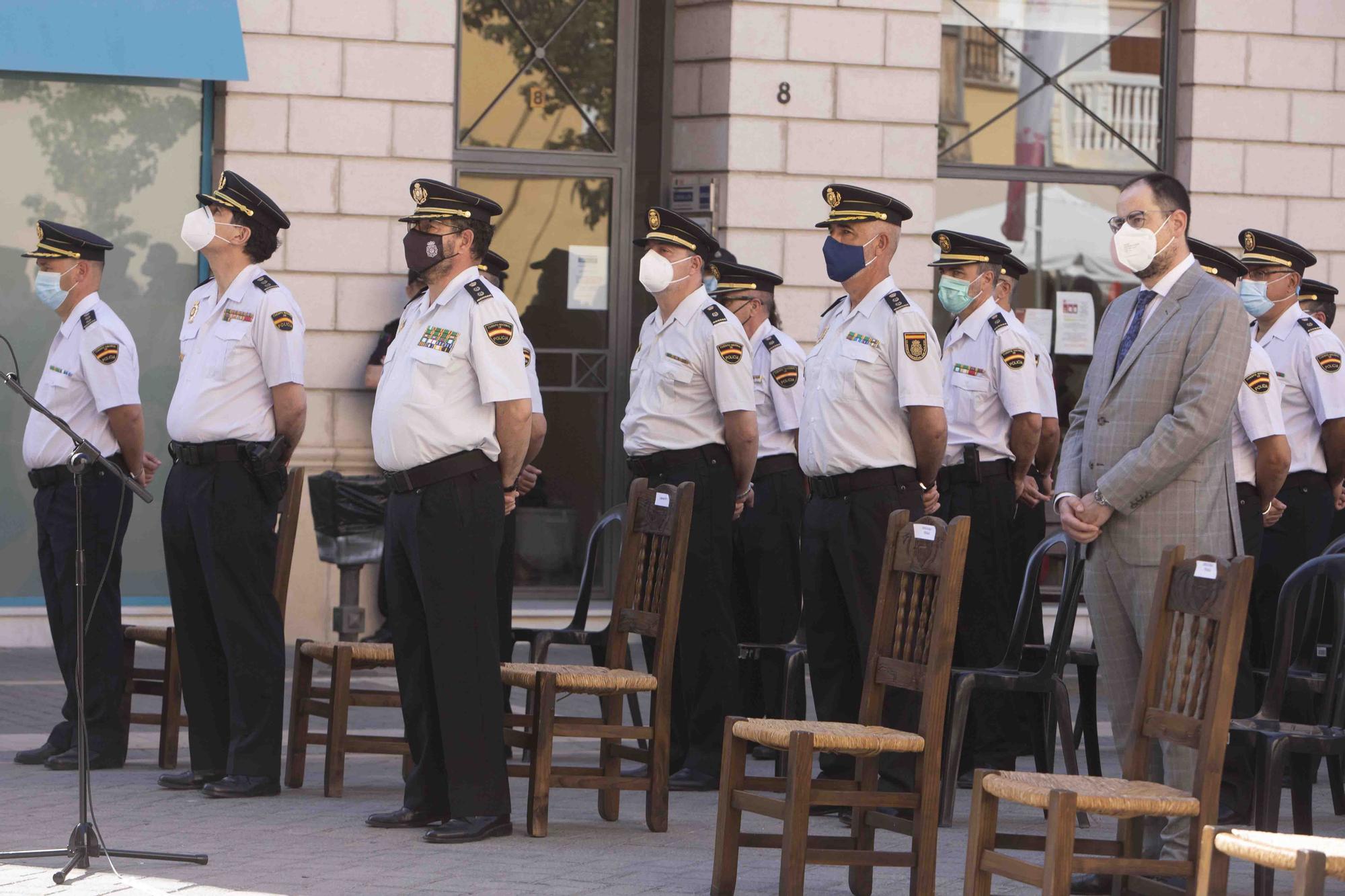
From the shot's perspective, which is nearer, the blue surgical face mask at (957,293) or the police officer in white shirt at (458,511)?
the police officer in white shirt at (458,511)

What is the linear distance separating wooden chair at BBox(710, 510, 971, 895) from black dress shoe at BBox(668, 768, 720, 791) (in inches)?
73.2

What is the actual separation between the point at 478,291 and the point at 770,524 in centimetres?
253

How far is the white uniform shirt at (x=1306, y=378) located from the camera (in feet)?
32.2

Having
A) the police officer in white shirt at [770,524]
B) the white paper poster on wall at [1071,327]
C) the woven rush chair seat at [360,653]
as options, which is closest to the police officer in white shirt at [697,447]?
the police officer in white shirt at [770,524]

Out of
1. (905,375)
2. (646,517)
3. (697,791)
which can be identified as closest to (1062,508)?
(905,375)

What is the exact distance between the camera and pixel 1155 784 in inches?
220

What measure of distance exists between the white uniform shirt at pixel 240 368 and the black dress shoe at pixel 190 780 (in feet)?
4.10

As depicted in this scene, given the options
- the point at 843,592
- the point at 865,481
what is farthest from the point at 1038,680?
the point at 865,481

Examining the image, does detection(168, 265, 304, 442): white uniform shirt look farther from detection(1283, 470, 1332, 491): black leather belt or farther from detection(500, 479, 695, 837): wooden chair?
detection(1283, 470, 1332, 491): black leather belt

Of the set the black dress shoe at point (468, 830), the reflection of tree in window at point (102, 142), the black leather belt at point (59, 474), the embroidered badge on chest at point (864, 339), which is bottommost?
the black dress shoe at point (468, 830)

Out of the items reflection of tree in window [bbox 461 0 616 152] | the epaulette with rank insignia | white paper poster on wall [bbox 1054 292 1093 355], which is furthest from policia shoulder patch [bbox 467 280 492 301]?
white paper poster on wall [bbox 1054 292 1093 355]

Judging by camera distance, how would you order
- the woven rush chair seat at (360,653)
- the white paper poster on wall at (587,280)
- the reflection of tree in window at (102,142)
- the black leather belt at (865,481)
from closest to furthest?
the black leather belt at (865,481), the woven rush chair seat at (360,653), the reflection of tree in window at (102,142), the white paper poster on wall at (587,280)

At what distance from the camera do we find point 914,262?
13.5 metres

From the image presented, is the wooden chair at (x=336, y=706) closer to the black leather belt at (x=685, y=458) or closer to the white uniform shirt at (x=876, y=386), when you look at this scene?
the black leather belt at (x=685, y=458)
